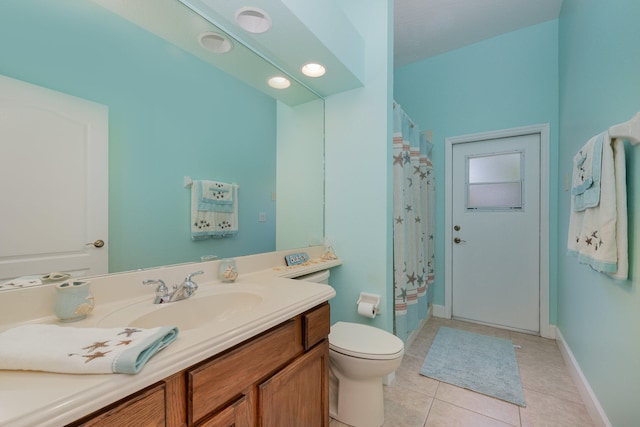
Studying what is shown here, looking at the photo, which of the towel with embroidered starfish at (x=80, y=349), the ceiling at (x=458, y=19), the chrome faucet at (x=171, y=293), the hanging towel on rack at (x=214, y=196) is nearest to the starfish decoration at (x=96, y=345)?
the towel with embroidered starfish at (x=80, y=349)

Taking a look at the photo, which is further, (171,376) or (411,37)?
(411,37)

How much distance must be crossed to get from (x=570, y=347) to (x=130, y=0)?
10.5ft

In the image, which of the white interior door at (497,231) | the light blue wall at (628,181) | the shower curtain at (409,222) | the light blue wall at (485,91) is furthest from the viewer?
the white interior door at (497,231)

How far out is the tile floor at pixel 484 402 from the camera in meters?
1.49

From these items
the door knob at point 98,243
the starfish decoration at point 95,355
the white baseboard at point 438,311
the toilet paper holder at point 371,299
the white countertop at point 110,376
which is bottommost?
the white baseboard at point 438,311

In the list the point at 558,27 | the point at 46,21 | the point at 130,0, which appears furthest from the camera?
the point at 558,27

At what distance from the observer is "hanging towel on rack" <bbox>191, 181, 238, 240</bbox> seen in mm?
1263

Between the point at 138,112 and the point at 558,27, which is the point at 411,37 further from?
the point at 138,112

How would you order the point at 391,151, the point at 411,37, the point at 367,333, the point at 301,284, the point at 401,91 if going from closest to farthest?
1. the point at 301,284
2. the point at 367,333
3. the point at 391,151
4. the point at 411,37
5. the point at 401,91

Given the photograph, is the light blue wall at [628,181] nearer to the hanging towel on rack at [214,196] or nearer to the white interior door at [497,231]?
the white interior door at [497,231]

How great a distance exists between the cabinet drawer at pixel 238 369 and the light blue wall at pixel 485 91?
2.41m

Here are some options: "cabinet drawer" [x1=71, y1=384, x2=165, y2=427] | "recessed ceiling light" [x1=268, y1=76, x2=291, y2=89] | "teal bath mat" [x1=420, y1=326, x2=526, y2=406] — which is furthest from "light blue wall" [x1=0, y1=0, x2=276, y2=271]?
"teal bath mat" [x1=420, y1=326, x2=526, y2=406]

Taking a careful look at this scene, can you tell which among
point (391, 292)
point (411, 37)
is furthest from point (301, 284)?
point (411, 37)

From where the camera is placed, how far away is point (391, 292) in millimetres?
1828
